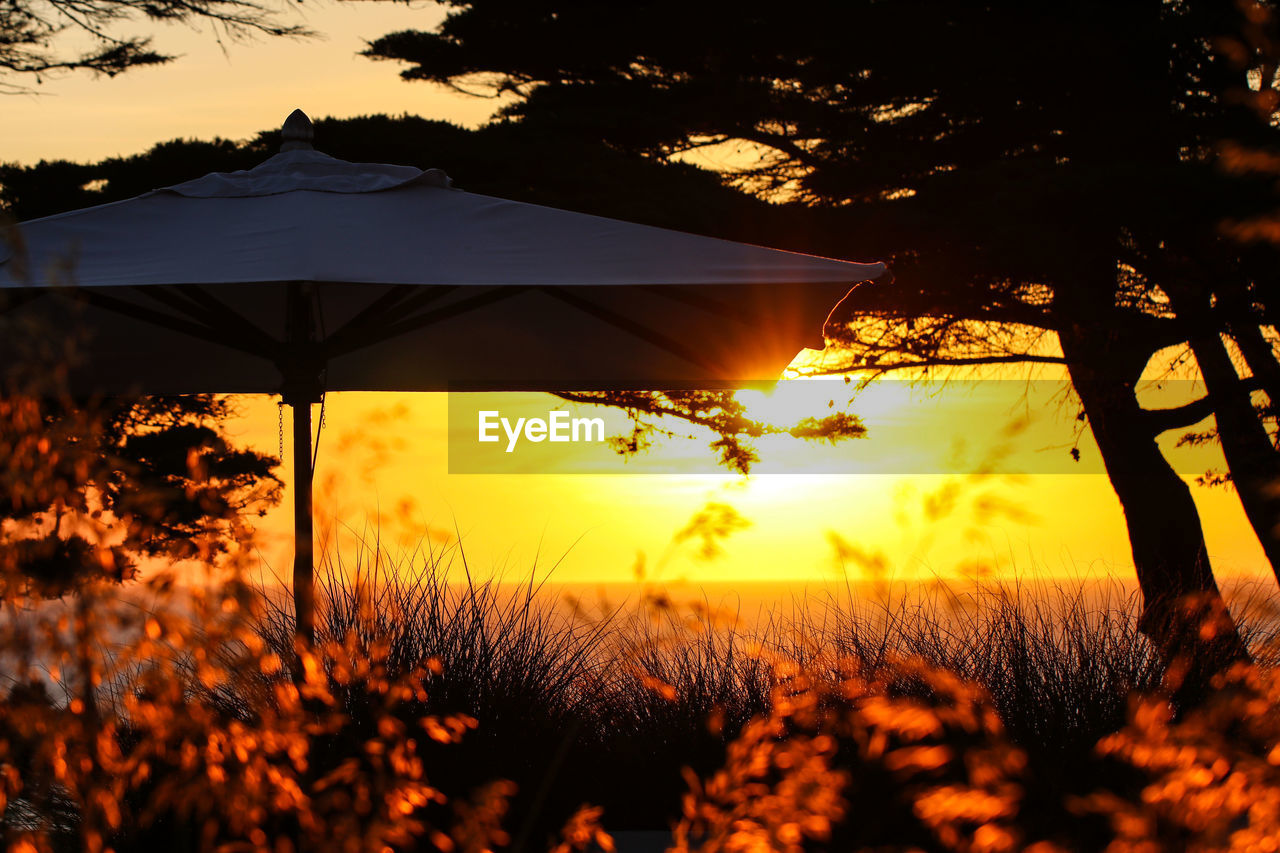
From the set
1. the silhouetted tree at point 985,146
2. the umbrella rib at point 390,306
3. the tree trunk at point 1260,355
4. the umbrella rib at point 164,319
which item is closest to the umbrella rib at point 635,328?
the umbrella rib at point 390,306

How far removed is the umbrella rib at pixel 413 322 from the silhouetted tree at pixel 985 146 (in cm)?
437

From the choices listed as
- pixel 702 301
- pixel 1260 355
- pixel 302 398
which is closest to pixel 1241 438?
pixel 1260 355

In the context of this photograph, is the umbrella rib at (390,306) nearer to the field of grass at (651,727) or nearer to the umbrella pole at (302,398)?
the umbrella pole at (302,398)

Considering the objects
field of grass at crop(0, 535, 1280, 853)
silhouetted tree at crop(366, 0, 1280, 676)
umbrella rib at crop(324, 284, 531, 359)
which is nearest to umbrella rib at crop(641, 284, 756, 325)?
umbrella rib at crop(324, 284, 531, 359)

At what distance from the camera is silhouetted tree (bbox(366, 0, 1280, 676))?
26.1 ft

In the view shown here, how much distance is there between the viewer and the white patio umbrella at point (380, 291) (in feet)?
10.6

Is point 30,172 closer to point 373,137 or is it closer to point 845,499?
point 373,137

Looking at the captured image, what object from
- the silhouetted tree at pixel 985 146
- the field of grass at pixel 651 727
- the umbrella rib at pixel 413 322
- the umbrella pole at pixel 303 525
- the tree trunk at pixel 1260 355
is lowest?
the field of grass at pixel 651 727

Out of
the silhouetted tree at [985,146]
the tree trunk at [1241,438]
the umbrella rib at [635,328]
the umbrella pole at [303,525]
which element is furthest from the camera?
the tree trunk at [1241,438]

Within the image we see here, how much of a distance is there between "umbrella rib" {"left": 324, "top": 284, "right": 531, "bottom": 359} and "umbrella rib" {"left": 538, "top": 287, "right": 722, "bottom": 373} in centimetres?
38

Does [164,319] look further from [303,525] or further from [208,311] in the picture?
[303,525]

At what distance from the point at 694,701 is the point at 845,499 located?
1.57 meters

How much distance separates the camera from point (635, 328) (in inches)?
192

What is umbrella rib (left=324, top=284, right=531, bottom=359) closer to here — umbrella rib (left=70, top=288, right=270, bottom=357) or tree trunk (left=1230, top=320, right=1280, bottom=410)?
umbrella rib (left=70, top=288, right=270, bottom=357)
